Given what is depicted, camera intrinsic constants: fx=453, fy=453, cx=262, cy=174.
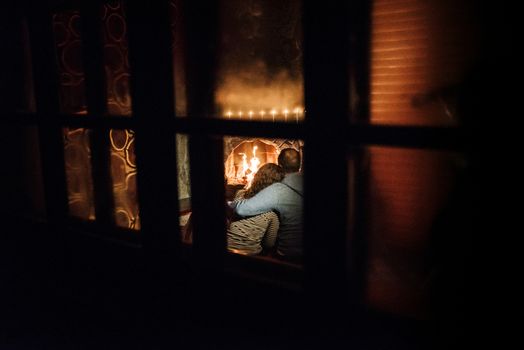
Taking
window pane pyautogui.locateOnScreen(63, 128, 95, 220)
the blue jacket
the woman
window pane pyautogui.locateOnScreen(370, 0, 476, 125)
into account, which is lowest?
the woman

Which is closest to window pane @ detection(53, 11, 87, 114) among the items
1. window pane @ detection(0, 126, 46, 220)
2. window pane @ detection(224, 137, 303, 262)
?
window pane @ detection(0, 126, 46, 220)

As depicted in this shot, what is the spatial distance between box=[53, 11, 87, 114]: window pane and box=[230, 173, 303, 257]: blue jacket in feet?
6.40

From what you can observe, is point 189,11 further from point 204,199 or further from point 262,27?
point 204,199

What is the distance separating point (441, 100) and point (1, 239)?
16.7 feet

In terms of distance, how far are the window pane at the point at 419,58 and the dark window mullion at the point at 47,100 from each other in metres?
3.12

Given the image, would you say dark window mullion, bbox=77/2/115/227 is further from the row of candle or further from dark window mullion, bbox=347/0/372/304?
dark window mullion, bbox=347/0/372/304

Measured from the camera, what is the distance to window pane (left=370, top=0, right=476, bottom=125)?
2.19 metres

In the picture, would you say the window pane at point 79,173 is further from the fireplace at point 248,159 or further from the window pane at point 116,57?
the fireplace at point 248,159

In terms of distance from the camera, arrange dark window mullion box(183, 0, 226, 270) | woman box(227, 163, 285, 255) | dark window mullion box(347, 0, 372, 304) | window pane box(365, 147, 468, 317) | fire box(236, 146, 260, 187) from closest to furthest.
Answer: window pane box(365, 147, 468, 317)
dark window mullion box(347, 0, 372, 304)
dark window mullion box(183, 0, 226, 270)
woman box(227, 163, 285, 255)
fire box(236, 146, 260, 187)

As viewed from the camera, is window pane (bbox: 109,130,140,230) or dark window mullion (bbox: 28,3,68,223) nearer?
window pane (bbox: 109,130,140,230)

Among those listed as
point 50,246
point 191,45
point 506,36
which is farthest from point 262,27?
point 50,246

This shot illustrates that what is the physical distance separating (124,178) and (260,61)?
5.88 feet

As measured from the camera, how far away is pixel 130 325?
3967 mm

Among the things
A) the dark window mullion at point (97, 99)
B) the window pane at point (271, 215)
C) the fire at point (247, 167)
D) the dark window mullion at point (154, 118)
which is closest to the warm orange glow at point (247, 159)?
the fire at point (247, 167)
